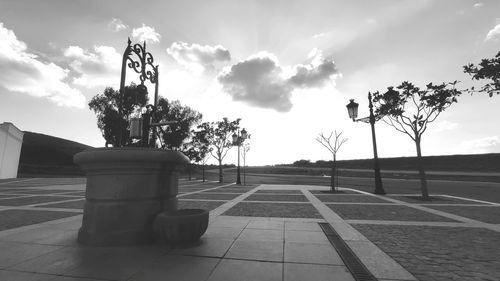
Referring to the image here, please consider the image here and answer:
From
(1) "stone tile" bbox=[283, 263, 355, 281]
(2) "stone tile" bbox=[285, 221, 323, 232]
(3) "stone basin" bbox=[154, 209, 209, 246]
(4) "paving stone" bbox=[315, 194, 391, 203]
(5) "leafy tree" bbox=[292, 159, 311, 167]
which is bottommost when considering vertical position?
(4) "paving stone" bbox=[315, 194, 391, 203]

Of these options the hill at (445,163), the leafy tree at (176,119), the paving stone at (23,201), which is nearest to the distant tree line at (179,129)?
the leafy tree at (176,119)

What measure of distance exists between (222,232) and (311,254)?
71.9 inches

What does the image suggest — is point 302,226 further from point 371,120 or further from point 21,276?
point 371,120

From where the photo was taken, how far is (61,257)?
3.13 metres

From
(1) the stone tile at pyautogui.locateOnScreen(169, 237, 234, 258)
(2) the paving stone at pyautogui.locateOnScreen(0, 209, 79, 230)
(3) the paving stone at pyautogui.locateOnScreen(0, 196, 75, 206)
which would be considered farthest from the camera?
(3) the paving stone at pyautogui.locateOnScreen(0, 196, 75, 206)

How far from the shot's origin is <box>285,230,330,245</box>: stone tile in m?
4.02

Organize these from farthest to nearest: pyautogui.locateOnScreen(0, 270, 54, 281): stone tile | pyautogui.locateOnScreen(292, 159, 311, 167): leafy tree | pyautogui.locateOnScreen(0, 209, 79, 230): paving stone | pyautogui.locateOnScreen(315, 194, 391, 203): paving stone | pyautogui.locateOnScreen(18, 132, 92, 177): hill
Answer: pyautogui.locateOnScreen(292, 159, 311, 167): leafy tree, pyautogui.locateOnScreen(18, 132, 92, 177): hill, pyautogui.locateOnScreen(315, 194, 391, 203): paving stone, pyautogui.locateOnScreen(0, 209, 79, 230): paving stone, pyautogui.locateOnScreen(0, 270, 54, 281): stone tile

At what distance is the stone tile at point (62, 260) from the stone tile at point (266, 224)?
279 cm

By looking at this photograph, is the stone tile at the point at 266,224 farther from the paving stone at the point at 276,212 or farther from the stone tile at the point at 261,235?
the paving stone at the point at 276,212

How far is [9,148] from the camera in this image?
30.2 m

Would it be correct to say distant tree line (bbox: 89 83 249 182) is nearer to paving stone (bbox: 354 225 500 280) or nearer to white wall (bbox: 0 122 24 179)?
white wall (bbox: 0 122 24 179)


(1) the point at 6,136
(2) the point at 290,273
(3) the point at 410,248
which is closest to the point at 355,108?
(3) the point at 410,248

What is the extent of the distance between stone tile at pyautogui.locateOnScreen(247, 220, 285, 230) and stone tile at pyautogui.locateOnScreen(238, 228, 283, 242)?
271mm

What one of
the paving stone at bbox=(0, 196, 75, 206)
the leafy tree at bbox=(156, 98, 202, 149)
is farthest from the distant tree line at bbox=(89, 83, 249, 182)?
the paving stone at bbox=(0, 196, 75, 206)
